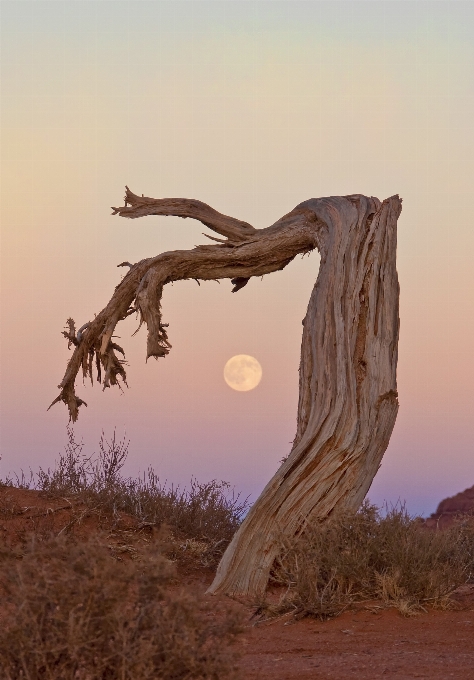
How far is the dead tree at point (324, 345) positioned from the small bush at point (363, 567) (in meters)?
0.53

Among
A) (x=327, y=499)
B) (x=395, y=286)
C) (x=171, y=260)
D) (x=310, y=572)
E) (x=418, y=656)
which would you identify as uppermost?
(x=171, y=260)

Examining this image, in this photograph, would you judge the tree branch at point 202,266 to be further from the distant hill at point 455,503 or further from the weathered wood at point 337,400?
the distant hill at point 455,503

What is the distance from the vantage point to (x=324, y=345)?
9891 mm

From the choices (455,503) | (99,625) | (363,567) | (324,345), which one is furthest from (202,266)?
(455,503)

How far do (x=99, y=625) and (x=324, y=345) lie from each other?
6.07 m

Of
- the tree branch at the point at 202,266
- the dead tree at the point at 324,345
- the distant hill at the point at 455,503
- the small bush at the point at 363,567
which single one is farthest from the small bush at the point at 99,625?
the distant hill at the point at 455,503

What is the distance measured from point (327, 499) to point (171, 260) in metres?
3.73

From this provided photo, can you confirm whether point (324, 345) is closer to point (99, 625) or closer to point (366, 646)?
point (366, 646)

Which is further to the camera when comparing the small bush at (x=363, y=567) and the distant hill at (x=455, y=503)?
the distant hill at (x=455, y=503)

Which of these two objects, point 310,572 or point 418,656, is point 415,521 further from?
point 418,656

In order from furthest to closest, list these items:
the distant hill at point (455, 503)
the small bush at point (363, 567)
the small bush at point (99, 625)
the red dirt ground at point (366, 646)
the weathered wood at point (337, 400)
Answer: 1. the distant hill at point (455, 503)
2. the weathered wood at point (337, 400)
3. the small bush at point (363, 567)
4. the red dirt ground at point (366, 646)
5. the small bush at point (99, 625)

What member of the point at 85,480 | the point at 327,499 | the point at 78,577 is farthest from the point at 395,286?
the point at 78,577

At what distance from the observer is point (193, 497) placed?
43.4 ft

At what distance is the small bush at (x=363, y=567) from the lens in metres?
8.23
